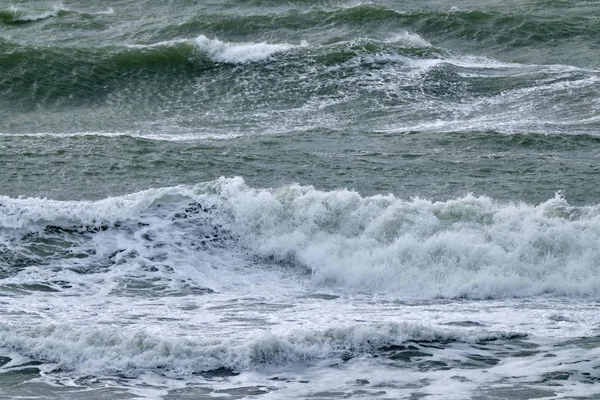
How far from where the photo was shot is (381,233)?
12.5 metres

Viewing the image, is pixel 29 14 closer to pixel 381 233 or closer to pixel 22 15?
pixel 22 15

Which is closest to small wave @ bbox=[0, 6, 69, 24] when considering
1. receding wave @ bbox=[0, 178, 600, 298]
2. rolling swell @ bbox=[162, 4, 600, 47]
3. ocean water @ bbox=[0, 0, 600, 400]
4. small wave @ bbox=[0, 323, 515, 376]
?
ocean water @ bbox=[0, 0, 600, 400]

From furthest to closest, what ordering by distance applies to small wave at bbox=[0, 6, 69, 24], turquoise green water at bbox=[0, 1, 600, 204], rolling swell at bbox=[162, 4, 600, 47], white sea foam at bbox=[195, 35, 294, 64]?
small wave at bbox=[0, 6, 69, 24]
rolling swell at bbox=[162, 4, 600, 47]
white sea foam at bbox=[195, 35, 294, 64]
turquoise green water at bbox=[0, 1, 600, 204]

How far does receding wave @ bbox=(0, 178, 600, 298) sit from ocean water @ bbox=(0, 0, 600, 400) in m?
0.03

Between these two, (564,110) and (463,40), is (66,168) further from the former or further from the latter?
(463,40)

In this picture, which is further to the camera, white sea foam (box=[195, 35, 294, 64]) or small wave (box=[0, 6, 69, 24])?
small wave (box=[0, 6, 69, 24])

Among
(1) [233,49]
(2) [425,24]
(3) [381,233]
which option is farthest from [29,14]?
(3) [381,233]

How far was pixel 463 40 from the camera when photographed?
72.8 ft

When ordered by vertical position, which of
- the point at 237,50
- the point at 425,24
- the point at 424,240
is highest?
the point at 425,24

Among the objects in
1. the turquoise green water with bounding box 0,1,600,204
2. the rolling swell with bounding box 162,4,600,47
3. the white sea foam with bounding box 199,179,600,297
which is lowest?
the white sea foam with bounding box 199,179,600,297

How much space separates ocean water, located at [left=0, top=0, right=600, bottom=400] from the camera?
31.5 feet

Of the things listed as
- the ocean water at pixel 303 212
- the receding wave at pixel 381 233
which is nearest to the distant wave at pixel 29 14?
the ocean water at pixel 303 212

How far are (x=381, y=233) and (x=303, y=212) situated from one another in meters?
1.02

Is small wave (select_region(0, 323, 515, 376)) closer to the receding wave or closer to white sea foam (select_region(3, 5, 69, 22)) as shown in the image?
the receding wave
